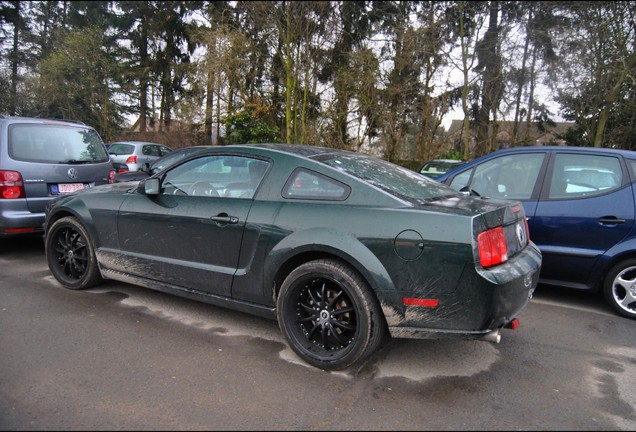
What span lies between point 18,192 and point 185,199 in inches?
120

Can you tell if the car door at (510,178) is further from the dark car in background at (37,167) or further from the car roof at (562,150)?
the dark car in background at (37,167)

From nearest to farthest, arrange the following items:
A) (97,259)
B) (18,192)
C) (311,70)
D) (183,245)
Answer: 1. (183,245)
2. (97,259)
3. (18,192)
4. (311,70)

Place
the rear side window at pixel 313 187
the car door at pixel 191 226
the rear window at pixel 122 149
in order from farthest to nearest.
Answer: the rear window at pixel 122 149 < the car door at pixel 191 226 < the rear side window at pixel 313 187

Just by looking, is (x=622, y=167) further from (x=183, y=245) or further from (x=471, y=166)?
(x=183, y=245)

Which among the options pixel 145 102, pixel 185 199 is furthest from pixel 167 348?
pixel 145 102

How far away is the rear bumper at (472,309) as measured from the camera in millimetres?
2645

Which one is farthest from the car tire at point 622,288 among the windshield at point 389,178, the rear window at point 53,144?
the rear window at point 53,144

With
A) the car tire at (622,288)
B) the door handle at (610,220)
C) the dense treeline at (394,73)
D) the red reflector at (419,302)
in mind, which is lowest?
the car tire at (622,288)

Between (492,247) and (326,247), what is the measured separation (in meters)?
1.07

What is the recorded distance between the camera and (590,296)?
5016mm

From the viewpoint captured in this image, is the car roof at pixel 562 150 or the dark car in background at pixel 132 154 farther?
the dark car in background at pixel 132 154

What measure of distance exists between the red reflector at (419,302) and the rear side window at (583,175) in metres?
2.63

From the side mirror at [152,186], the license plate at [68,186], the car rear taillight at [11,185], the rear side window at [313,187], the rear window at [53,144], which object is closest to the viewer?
the rear side window at [313,187]

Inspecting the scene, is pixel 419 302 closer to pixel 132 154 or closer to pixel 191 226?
pixel 191 226
